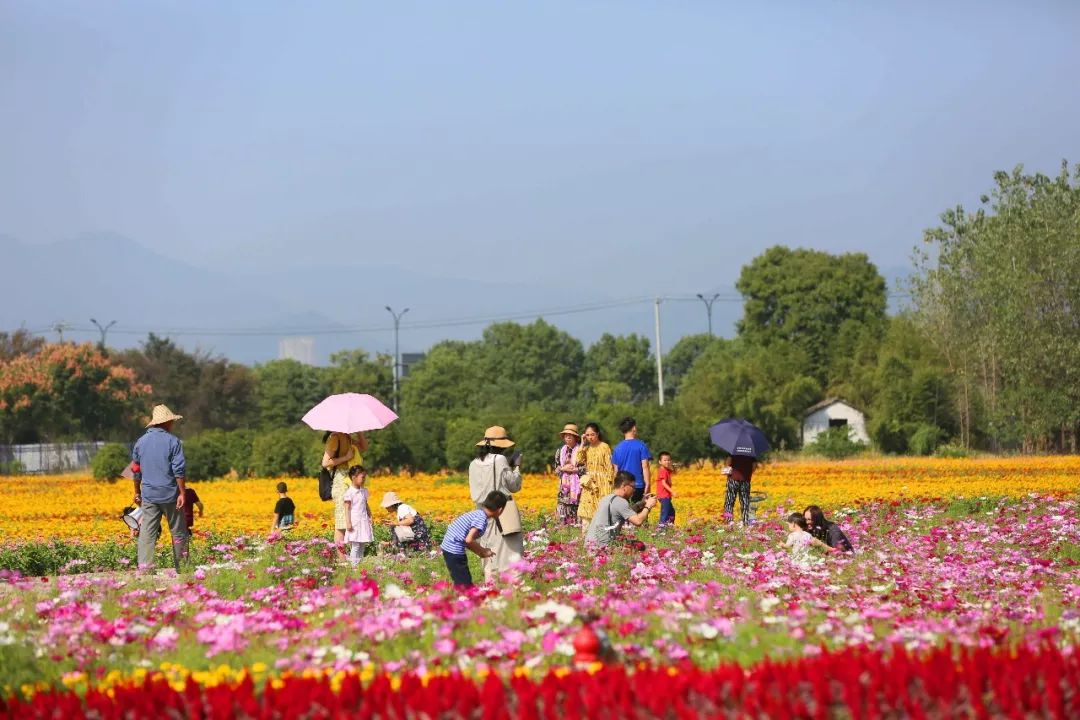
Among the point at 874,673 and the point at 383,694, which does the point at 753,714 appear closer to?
the point at 874,673

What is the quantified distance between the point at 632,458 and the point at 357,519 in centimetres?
327

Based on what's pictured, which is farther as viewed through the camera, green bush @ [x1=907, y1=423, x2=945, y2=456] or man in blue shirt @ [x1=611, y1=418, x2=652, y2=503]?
green bush @ [x1=907, y1=423, x2=945, y2=456]

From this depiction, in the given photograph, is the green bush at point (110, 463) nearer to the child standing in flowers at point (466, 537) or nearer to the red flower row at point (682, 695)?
the child standing in flowers at point (466, 537)

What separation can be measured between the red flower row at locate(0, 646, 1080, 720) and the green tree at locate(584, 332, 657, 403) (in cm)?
10692

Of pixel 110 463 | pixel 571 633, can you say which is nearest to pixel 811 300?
pixel 110 463

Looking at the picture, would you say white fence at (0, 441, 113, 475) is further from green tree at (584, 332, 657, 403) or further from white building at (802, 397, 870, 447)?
green tree at (584, 332, 657, 403)

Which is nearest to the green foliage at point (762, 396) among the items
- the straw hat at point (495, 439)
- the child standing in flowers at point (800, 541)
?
the child standing in flowers at point (800, 541)

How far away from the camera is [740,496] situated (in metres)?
17.7

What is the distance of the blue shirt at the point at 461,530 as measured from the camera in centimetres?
1080

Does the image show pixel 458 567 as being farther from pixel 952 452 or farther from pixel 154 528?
pixel 952 452

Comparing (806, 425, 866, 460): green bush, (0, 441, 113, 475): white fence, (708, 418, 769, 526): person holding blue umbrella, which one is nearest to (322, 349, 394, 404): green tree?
(0, 441, 113, 475): white fence

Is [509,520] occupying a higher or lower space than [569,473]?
lower

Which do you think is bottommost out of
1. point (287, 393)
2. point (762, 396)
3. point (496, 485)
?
point (496, 485)

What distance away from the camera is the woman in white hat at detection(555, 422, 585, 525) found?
50.9ft
